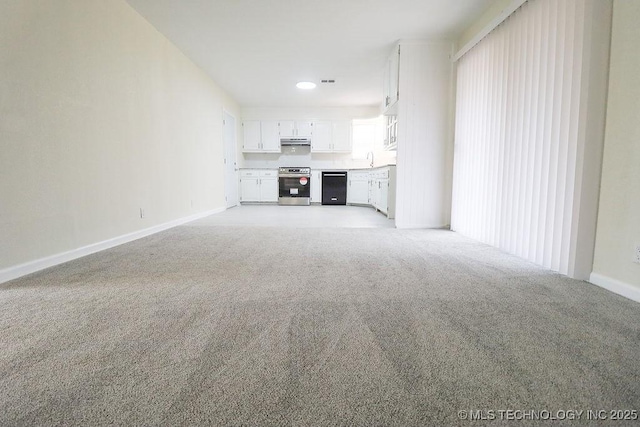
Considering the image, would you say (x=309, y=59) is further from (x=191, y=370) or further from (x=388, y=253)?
(x=191, y=370)

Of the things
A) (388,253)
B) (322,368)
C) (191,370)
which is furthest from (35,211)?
(388,253)

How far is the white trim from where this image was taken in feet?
9.41

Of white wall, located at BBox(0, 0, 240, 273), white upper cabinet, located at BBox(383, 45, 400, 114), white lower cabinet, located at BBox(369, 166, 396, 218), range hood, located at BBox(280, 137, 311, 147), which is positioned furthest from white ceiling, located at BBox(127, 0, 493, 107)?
range hood, located at BBox(280, 137, 311, 147)

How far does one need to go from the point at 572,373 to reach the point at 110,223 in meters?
3.53

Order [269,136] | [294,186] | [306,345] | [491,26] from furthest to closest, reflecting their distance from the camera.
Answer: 1. [269,136]
2. [294,186]
3. [491,26]
4. [306,345]

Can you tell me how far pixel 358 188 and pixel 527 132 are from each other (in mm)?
5449

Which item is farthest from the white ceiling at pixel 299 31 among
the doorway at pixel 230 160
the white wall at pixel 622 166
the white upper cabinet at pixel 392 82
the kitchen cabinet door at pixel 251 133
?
the kitchen cabinet door at pixel 251 133

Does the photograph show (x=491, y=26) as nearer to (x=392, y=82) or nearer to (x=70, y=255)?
(x=392, y=82)

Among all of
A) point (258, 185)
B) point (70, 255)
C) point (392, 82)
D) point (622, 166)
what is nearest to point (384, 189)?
point (392, 82)

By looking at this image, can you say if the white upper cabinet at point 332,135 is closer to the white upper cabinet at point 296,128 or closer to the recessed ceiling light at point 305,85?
the white upper cabinet at point 296,128

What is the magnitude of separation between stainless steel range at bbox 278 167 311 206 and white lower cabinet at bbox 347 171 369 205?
40.9 inches

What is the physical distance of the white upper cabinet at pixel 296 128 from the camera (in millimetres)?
8406

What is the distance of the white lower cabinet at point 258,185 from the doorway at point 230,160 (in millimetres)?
286

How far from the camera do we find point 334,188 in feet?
27.5
